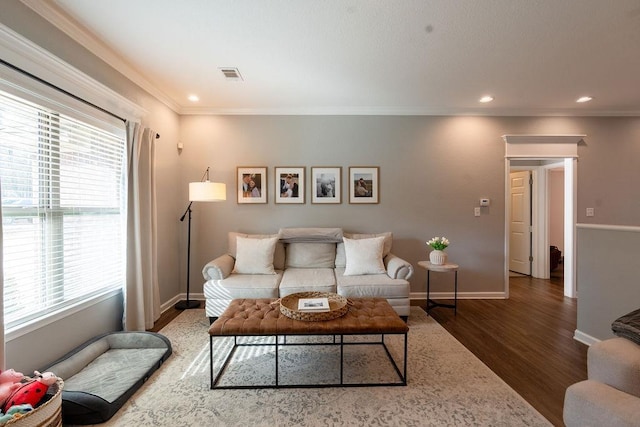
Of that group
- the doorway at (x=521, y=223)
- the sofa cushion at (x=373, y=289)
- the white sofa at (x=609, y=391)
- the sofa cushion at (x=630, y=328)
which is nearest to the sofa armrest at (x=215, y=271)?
the sofa cushion at (x=373, y=289)

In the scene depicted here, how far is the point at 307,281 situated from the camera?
9.75 feet

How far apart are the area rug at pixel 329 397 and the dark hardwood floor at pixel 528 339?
15cm

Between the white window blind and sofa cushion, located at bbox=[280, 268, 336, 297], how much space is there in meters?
1.62

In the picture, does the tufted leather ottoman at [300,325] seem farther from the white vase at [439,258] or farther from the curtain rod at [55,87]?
the curtain rod at [55,87]

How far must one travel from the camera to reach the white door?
16.7 feet

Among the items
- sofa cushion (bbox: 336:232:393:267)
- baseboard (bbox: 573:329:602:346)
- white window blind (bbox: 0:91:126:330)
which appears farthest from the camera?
sofa cushion (bbox: 336:232:393:267)

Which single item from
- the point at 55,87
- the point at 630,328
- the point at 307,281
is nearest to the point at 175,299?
the point at 307,281

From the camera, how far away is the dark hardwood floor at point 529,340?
75.7 inches

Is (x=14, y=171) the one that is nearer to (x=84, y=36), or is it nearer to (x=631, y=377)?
(x=84, y=36)

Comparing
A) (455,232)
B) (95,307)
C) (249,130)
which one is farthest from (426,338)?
(249,130)

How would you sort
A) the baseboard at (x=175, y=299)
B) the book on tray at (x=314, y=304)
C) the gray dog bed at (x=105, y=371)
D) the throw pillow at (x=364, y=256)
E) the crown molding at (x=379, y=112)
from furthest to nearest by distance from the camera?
the crown molding at (x=379, y=112)
the baseboard at (x=175, y=299)
the throw pillow at (x=364, y=256)
the book on tray at (x=314, y=304)
the gray dog bed at (x=105, y=371)

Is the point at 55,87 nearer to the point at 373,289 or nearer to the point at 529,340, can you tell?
the point at 373,289

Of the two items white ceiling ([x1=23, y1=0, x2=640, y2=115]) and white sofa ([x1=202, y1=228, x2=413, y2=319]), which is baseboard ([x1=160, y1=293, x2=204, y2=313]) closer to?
white sofa ([x1=202, y1=228, x2=413, y2=319])

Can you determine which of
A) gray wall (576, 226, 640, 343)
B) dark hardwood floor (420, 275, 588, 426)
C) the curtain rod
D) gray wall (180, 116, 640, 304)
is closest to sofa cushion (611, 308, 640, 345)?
dark hardwood floor (420, 275, 588, 426)
